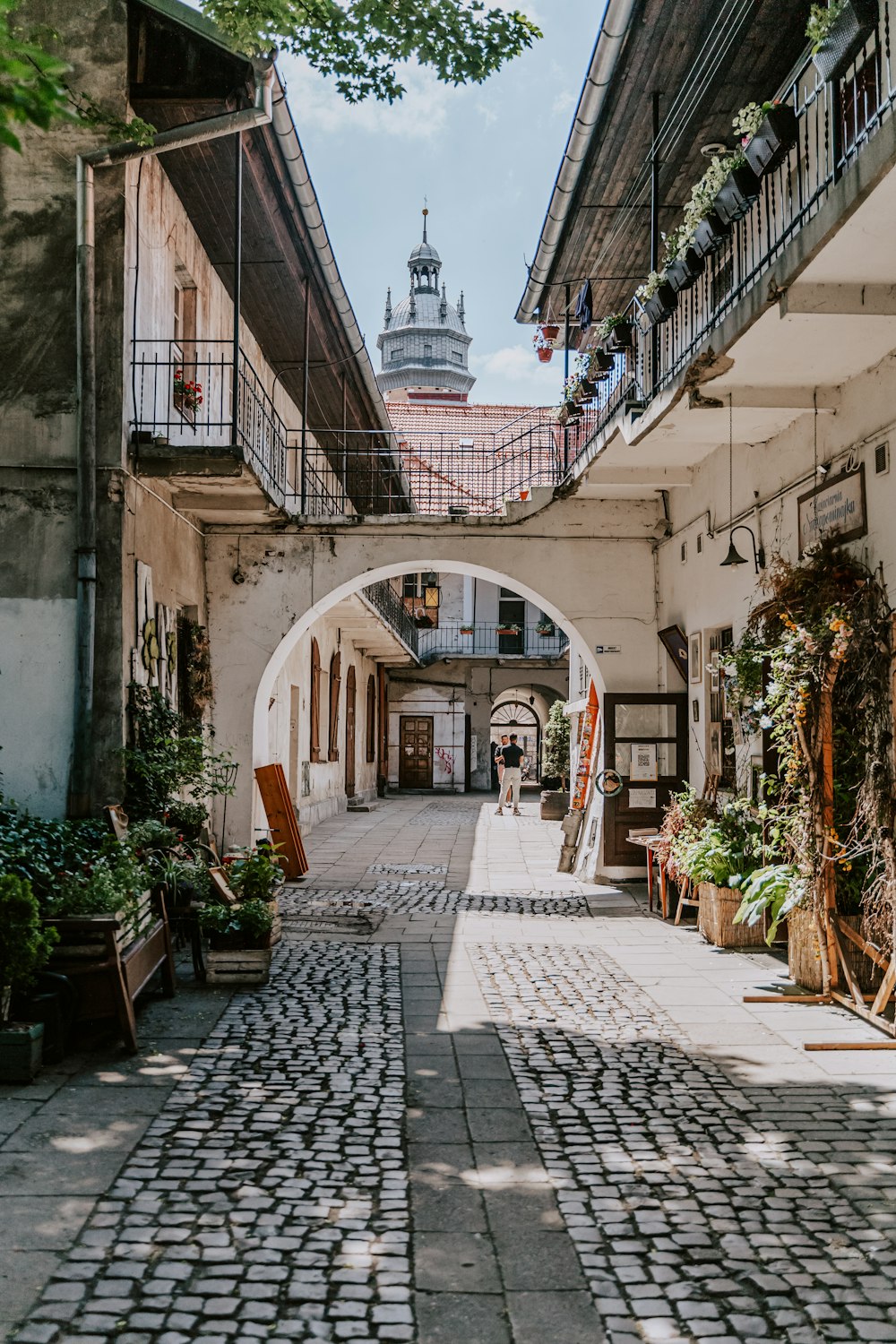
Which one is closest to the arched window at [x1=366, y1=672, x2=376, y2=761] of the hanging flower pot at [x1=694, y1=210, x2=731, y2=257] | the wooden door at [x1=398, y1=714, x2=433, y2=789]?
the wooden door at [x1=398, y1=714, x2=433, y2=789]

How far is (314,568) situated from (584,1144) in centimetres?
863

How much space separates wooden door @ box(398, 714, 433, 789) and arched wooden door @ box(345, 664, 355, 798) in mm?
7573

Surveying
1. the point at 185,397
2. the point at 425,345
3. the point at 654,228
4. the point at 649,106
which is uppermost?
the point at 425,345

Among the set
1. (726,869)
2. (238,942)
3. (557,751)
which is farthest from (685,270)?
(557,751)

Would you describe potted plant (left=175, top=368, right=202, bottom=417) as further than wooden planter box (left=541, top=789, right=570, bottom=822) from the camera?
No

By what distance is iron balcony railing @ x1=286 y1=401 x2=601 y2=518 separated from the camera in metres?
12.9

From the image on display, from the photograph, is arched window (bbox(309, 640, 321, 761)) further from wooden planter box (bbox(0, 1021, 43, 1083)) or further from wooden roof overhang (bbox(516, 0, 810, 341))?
wooden planter box (bbox(0, 1021, 43, 1083))

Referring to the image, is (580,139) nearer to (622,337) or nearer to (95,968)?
(622,337)

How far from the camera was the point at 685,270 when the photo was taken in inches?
327

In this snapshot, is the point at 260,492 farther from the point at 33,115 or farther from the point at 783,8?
the point at 33,115

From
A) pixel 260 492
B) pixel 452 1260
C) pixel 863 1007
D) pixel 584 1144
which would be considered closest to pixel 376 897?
pixel 260 492

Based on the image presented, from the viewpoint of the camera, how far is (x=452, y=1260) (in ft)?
11.6

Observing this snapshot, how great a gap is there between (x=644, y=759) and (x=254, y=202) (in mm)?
6604

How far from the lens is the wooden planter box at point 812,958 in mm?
6906
